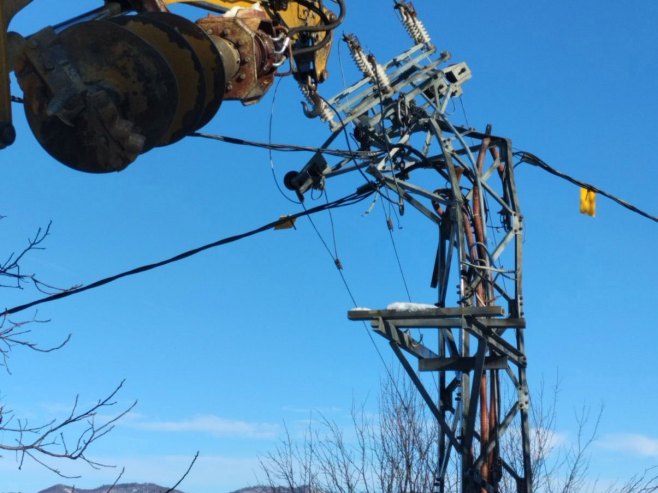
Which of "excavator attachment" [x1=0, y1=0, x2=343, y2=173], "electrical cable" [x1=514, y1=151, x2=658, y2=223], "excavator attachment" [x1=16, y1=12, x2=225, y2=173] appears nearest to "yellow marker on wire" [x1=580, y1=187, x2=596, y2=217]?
"electrical cable" [x1=514, y1=151, x2=658, y2=223]

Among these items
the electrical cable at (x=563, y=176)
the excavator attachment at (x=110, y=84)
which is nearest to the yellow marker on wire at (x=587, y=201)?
the electrical cable at (x=563, y=176)

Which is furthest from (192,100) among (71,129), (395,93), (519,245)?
(395,93)

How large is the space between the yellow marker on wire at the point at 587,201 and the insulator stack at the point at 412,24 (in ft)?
10.8

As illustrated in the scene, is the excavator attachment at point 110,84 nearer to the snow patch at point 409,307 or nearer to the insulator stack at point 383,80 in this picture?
the snow patch at point 409,307

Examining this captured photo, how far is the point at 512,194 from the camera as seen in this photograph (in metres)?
10.4

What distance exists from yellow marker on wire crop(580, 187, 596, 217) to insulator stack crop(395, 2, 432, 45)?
329cm

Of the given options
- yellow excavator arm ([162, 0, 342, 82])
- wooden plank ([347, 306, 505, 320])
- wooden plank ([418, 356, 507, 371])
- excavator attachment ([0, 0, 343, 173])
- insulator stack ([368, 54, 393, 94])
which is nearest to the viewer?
excavator attachment ([0, 0, 343, 173])

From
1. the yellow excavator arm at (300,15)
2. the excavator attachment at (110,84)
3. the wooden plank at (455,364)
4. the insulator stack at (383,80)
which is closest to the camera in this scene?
the excavator attachment at (110,84)

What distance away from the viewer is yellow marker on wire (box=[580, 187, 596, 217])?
12.3 meters

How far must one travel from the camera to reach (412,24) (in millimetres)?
14234

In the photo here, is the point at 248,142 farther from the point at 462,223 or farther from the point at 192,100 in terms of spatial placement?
the point at 192,100

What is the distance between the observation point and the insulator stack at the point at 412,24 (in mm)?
13852

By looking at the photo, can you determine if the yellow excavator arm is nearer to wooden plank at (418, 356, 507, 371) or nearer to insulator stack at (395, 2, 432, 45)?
wooden plank at (418, 356, 507, 371)

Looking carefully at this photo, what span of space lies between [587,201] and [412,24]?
13.3 feet
